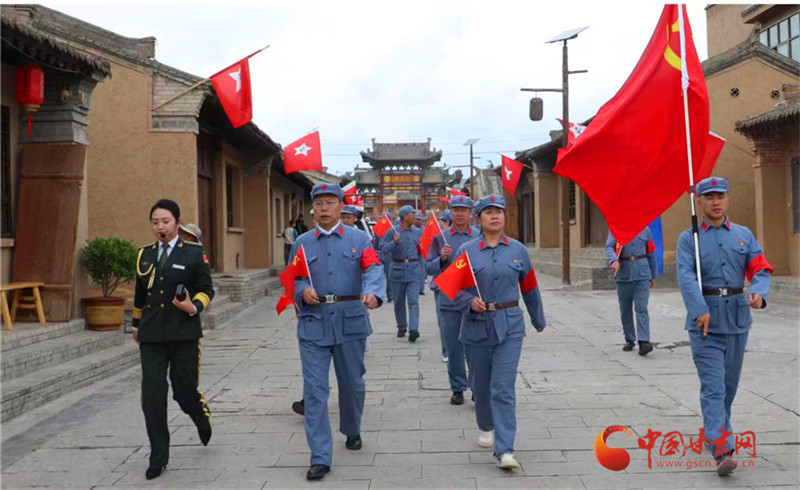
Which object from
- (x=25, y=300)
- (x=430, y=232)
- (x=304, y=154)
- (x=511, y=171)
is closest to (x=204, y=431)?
(x=430, y=232)

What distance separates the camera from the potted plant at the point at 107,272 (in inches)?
352

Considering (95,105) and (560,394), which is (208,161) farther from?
(560,394)

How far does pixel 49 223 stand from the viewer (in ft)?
28.6

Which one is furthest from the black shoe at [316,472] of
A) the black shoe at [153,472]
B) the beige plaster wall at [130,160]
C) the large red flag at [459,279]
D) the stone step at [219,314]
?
the beige plaster wall at [130,160]

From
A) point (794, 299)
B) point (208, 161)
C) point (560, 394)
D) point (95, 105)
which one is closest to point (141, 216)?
point (95, 105)

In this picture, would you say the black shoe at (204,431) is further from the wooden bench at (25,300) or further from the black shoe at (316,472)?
the wooden bench at (25,300)

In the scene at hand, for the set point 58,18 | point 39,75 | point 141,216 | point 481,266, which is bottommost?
point 481,266

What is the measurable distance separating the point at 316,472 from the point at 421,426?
1.40 m

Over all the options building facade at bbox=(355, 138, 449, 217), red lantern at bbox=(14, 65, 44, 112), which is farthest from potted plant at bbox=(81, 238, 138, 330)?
building facade at bbox=(355, 138, 449, 217)

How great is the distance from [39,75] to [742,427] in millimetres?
8029

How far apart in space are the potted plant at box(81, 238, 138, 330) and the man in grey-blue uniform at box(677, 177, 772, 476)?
6.89m

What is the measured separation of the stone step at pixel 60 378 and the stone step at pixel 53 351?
2.5 inches

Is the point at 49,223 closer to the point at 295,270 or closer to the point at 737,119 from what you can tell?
the point at 295,270

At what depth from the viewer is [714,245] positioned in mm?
4883
